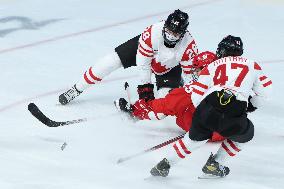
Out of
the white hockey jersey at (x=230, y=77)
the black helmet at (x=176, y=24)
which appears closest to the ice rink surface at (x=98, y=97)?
the white hockey jersey at (x=230, y=77)

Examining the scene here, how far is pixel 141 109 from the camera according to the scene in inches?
169

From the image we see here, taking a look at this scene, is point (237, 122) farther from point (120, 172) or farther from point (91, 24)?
point (91, 24)

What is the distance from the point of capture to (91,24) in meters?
6.57

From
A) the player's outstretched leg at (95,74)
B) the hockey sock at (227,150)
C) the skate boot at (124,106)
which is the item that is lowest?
the hockey sock at (227,150)

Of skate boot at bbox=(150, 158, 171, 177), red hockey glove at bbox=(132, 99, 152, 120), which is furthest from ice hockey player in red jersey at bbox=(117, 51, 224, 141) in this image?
skate boot at bbox=(150, 158, 171, 177)

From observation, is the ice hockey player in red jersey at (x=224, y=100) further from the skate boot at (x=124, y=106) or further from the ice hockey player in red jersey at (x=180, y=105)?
the skate boot at (x=124, y=106)

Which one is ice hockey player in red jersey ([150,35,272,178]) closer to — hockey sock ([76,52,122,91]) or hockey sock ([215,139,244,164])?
hockey sock ([215,139,244,164])

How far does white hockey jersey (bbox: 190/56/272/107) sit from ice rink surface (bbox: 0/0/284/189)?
0.54 metres

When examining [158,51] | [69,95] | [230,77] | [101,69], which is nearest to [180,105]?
[158,51]

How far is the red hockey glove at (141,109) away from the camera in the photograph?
4.25 meters

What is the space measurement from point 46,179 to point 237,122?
110cm

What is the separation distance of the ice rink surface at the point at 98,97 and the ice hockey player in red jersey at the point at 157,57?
0.82 feet

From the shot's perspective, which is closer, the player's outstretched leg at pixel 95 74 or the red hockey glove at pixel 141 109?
the red hockey glove at pixel 141 109

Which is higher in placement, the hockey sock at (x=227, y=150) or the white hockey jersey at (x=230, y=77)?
the white hockey jersey at (x=230, y=77)
